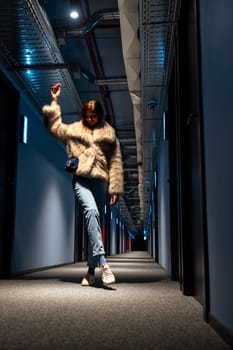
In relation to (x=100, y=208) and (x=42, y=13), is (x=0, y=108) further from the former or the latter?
(x=100, y=208)

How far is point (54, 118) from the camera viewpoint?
10.5 feet

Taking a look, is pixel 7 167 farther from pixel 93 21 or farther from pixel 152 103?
pixel 152 103

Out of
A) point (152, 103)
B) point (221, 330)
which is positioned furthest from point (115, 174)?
point (152, 103)

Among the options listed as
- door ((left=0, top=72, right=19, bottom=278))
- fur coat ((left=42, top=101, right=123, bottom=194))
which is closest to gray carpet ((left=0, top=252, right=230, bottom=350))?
fur coat ((left=42, top=101, right=123, bottom=194))

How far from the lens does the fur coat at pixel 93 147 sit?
306 centimetres

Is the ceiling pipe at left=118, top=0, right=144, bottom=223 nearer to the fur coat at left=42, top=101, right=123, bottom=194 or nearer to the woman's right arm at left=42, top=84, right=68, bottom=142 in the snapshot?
the woman's right arm at left=42, top=84, right=68, bottom=142

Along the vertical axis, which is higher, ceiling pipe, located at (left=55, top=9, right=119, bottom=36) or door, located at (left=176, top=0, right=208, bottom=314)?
ceiling pipe, located at (left=55, top=9, right=119, bottom=36)

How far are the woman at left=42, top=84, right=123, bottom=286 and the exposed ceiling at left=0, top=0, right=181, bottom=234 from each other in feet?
2.81

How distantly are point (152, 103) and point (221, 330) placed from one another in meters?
4.06

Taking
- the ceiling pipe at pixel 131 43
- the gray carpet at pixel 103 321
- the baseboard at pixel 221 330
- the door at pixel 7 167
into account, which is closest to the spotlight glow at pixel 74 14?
the ceiling pipe at pixel 131 43

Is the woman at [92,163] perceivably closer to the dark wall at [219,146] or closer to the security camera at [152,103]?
the dark wall at [219,146]

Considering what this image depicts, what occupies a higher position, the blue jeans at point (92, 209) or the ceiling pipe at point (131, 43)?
the ceiling pipe at point (131, 43)

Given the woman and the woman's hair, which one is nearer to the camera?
the woman

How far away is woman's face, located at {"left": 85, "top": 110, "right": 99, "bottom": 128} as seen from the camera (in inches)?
124
